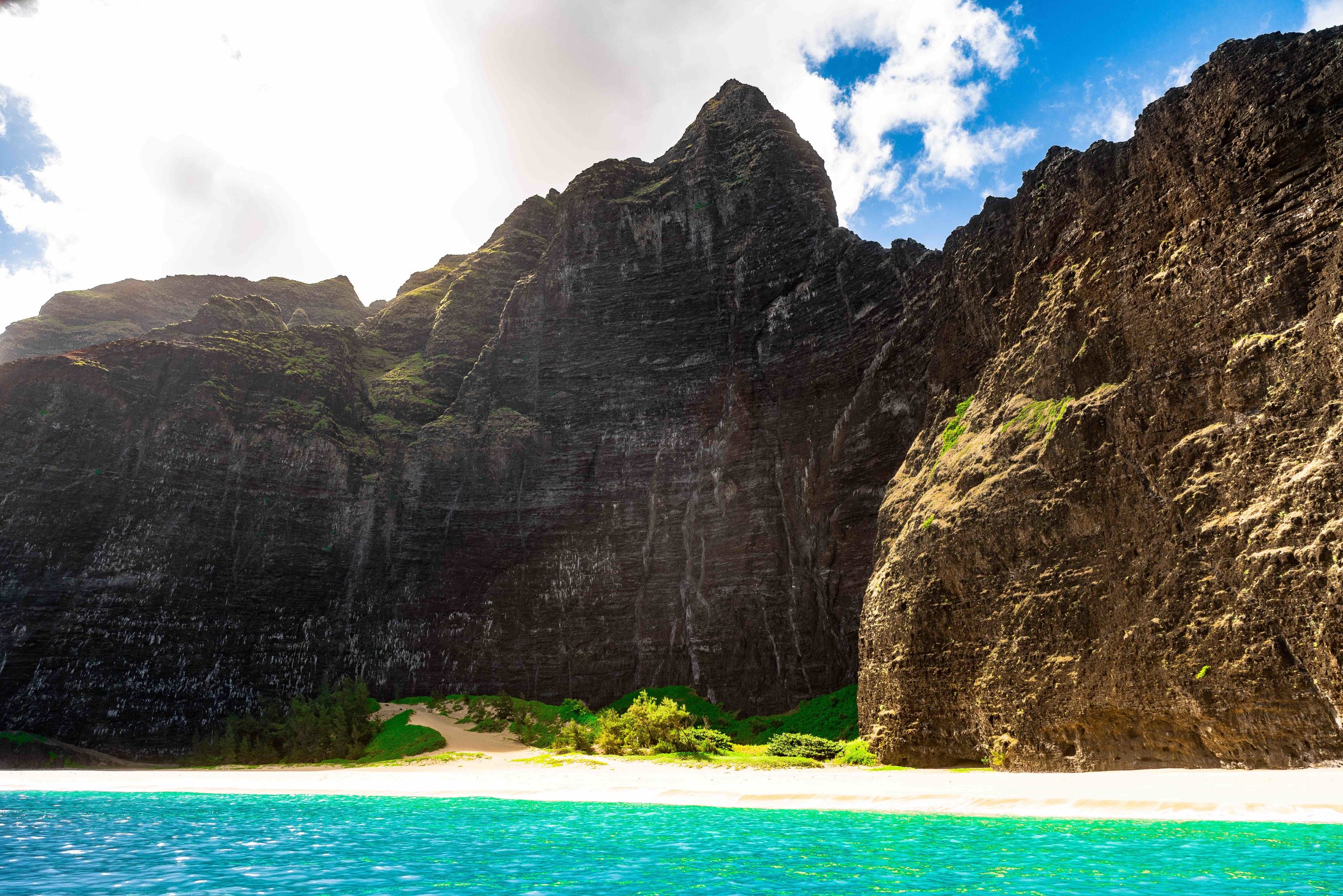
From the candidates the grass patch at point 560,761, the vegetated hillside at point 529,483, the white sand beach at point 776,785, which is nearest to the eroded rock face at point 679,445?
the vegetated hillside at point 529,483

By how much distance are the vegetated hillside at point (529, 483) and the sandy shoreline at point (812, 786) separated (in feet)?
37.2

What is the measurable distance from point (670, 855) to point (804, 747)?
55.4 feet

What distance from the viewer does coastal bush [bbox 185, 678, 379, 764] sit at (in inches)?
1222

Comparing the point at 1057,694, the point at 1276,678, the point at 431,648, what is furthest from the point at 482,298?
the point at 1276,678

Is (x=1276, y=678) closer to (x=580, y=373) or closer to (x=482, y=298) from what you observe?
(x=580, y=373)

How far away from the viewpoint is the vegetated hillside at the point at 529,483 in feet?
117

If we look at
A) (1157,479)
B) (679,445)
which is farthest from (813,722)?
(1157,479)

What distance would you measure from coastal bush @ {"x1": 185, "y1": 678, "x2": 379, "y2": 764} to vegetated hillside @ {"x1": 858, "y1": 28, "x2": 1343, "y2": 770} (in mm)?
23398

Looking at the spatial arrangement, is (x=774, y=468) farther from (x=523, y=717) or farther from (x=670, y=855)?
(x=670, y=855)

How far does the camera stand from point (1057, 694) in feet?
54.1

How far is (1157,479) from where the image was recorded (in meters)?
16.0

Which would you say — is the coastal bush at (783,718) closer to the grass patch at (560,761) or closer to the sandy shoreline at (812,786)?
the grass patch at (560,761)

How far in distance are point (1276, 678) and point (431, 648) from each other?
1527 inches

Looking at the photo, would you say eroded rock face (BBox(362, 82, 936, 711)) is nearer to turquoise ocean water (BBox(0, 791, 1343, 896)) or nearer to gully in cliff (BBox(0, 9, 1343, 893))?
gully in cliff (BBox(0, 9, 1343, 893))
